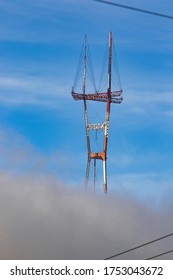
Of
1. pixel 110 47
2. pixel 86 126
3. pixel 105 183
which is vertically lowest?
pixel 105 183

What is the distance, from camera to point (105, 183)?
580 ft

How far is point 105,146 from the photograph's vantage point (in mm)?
175750

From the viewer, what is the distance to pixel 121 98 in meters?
176
